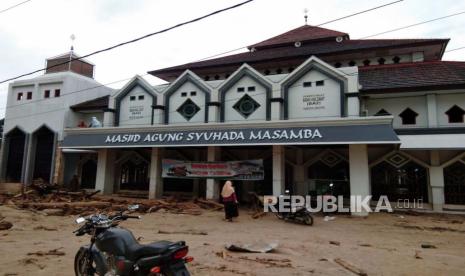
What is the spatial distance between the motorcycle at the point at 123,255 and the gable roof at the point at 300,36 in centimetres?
2388

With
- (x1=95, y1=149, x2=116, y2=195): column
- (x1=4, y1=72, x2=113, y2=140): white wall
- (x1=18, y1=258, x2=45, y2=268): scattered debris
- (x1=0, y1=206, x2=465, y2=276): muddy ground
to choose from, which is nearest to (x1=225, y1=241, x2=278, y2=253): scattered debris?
(x1=0, y1=206, x2=465, y2=276): muddy ground

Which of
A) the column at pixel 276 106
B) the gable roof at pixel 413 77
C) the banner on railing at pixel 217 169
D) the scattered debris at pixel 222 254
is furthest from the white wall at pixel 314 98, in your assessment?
the scattered debris at pixel 222 254

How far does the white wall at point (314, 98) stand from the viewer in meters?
17.4

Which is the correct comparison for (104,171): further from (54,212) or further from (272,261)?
(272,261)

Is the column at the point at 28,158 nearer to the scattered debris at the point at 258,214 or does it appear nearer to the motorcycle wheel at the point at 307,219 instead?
the scattered debris at the point at 258,214

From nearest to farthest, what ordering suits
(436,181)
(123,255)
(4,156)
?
(123,255), (436,181), (4,156)

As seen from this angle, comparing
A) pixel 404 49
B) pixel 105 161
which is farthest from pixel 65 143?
pixel 404 49

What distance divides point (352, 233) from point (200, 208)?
7.87m

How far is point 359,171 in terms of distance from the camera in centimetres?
1547

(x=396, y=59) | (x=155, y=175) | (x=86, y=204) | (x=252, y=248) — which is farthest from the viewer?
(x=396, y=59)

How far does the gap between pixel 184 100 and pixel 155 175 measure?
186 inches

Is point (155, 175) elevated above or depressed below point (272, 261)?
above

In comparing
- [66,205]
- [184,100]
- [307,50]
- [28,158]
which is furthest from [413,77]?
[28,158]

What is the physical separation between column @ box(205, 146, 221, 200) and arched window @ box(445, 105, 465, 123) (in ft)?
39.5
